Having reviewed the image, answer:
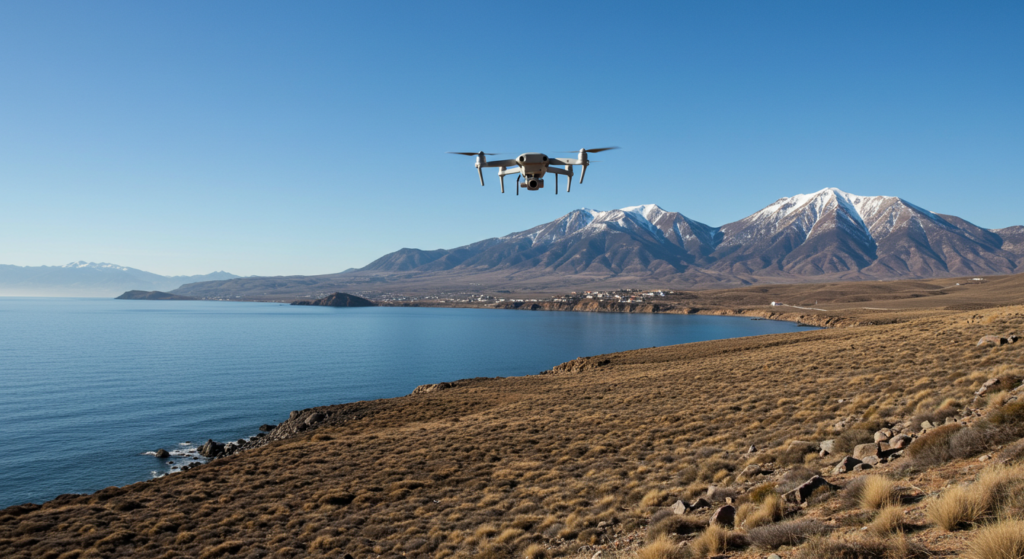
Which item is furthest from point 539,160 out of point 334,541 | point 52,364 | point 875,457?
point 52,364

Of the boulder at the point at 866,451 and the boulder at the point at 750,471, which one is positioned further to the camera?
the boulder at the point at 750,471

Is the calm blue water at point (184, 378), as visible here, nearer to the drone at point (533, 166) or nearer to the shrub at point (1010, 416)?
the drone at point (533, 166)

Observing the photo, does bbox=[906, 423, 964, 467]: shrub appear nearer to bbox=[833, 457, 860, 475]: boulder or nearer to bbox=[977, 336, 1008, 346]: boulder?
bbox=[833, 457, 860, 475]: boulder

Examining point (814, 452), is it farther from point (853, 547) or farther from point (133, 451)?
point (133, 451)

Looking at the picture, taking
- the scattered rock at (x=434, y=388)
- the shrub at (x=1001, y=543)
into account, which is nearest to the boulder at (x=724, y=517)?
the shrub at (x=1001, y=543)

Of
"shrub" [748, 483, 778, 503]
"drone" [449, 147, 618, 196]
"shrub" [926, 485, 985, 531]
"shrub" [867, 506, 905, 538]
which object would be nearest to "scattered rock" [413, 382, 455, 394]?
"drone" [449, 147, 618, 196]

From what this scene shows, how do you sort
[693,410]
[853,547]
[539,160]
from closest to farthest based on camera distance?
[853,547], [539,160], [693,410]
